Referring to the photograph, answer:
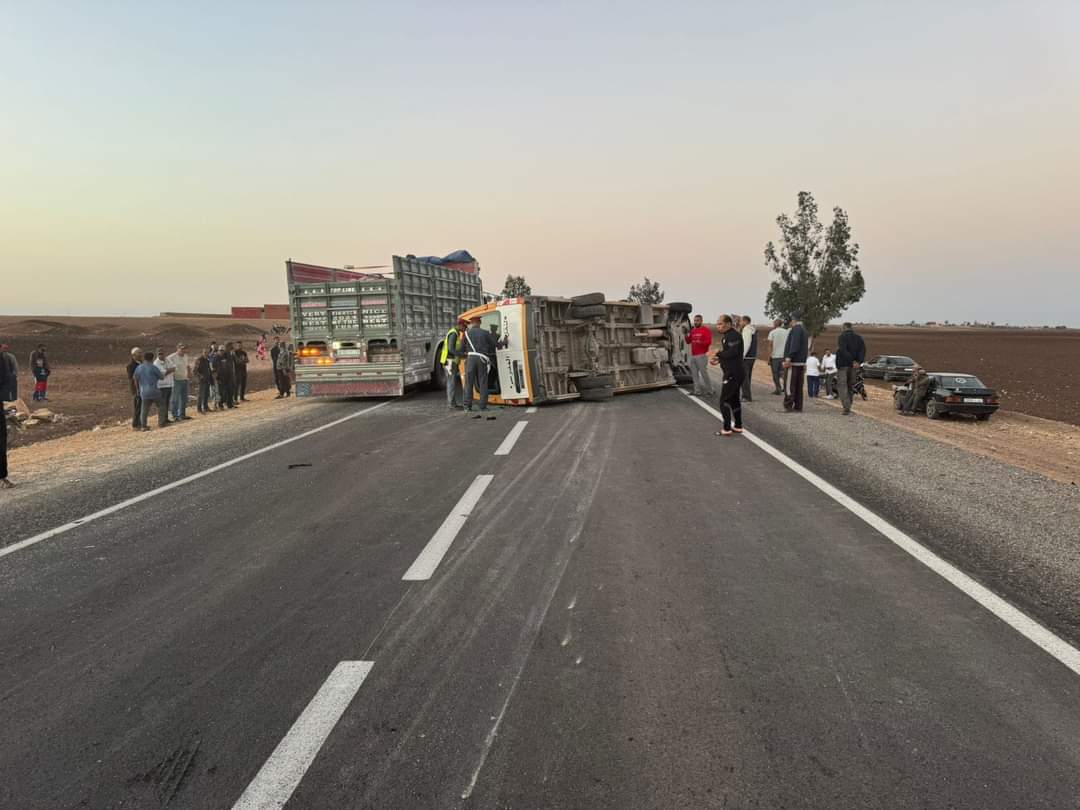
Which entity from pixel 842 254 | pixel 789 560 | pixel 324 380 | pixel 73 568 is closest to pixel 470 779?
pixel 789 560

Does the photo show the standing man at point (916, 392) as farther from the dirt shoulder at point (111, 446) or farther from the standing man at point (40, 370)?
the standing man at point (40, 370)

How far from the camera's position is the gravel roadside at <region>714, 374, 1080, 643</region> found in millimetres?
4207

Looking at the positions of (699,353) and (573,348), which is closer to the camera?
(573,348)

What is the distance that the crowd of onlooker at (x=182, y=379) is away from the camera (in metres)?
13.4

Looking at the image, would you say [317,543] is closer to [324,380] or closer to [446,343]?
[446,343]

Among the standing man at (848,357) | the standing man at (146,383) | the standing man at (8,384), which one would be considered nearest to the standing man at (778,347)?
the standing man at (848,357)

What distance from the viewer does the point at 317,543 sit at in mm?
5246

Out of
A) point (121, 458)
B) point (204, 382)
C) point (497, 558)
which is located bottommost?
point (497, 558)

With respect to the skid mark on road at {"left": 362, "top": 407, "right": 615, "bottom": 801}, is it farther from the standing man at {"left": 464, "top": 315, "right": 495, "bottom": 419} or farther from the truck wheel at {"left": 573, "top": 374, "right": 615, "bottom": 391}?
the truck wheel at {"left": 573, "top": 374, "right": 615, "bottom": 391}

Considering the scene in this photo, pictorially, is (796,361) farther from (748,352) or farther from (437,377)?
(437,377)

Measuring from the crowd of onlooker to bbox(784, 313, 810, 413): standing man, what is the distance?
40.5ft

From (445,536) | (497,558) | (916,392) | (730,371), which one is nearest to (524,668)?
(497,558)

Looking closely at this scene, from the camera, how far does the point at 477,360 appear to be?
42.4 feet

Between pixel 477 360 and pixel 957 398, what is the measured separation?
1232cm
